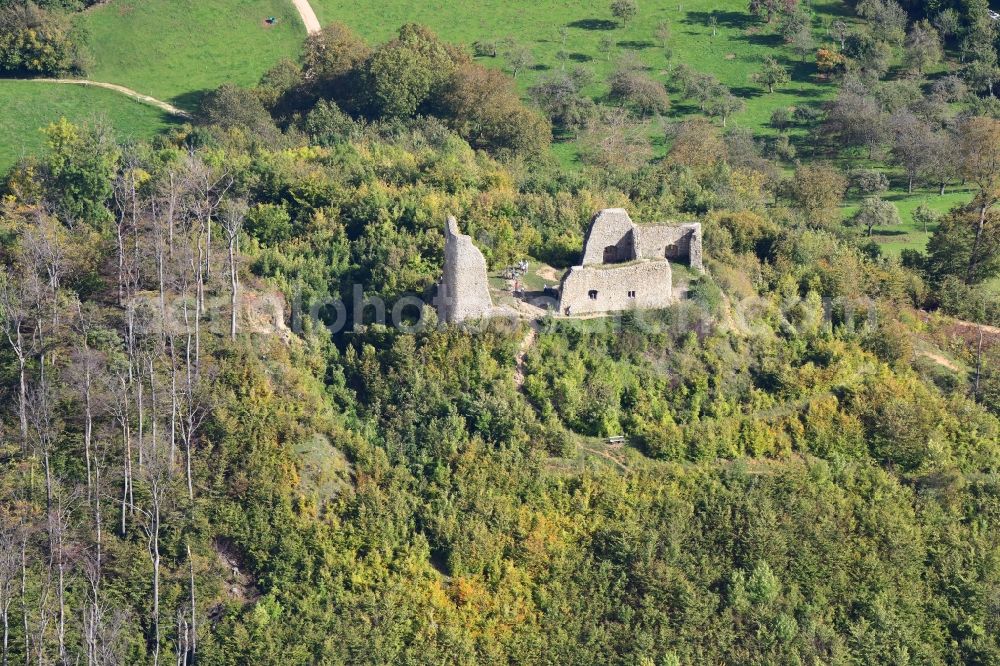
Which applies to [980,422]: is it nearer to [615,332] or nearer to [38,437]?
[615,332]

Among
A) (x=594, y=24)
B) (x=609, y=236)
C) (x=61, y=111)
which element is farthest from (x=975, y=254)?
(x=61, y=111)

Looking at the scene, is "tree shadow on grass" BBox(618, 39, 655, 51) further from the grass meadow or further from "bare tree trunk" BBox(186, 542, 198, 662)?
"bare tree trunk" BBox(186, 542, 198, 662)

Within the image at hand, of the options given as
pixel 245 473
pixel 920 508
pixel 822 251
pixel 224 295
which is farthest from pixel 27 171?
pixel 920 508

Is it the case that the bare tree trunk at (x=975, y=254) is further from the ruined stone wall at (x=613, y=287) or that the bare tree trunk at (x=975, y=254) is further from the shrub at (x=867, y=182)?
the ruined stone wall at (x=613, y=287)

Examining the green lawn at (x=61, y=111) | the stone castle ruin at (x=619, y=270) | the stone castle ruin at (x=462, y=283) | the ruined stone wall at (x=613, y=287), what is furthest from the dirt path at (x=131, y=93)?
the ruined stone wall at (x=613, y=287)

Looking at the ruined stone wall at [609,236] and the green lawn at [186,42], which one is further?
the green lawn at [186,42]

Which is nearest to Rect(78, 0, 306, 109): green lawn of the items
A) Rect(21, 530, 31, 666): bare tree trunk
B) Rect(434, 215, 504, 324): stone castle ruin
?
Rect(434, 215, 504, 324): stone castle ruin
